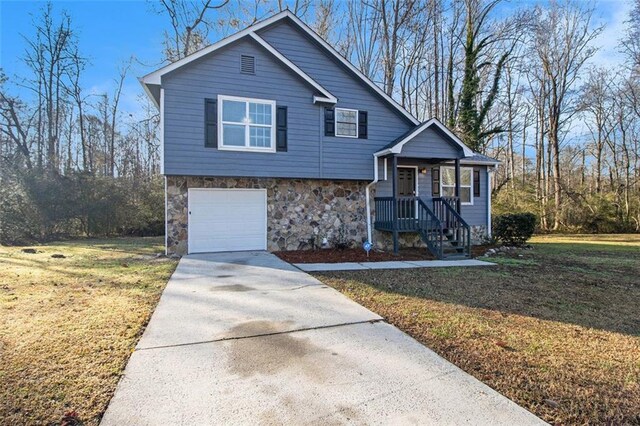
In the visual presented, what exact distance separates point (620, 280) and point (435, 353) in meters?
6.49

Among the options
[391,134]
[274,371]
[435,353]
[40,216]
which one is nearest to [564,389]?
[435,353]

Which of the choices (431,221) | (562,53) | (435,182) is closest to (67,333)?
(431,221)

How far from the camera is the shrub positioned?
1254cm

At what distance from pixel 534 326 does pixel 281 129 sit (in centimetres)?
816

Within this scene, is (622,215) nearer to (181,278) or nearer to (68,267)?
(181,278)

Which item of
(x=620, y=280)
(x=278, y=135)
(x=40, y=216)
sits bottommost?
(x=620, y=280)

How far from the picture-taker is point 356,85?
1150 centimetres

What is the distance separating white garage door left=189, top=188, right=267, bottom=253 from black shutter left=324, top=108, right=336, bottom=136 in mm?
2804

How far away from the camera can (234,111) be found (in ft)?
32.3

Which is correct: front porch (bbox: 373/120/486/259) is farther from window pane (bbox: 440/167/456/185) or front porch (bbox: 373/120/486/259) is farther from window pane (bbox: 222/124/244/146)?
window pane (bbox: 222/124/244/146)

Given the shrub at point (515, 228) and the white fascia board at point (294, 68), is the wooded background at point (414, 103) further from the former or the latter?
the shrub at point (515, 228)

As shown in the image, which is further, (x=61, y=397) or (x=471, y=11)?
(x=471, y=11)

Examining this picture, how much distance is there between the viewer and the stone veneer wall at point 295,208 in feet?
32.8

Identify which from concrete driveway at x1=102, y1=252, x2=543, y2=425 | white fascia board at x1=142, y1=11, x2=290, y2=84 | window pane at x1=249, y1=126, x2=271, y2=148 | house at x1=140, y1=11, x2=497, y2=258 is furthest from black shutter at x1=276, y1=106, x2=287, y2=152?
concrete driveway at x1=102, y1=252, x2=543, y2=425
